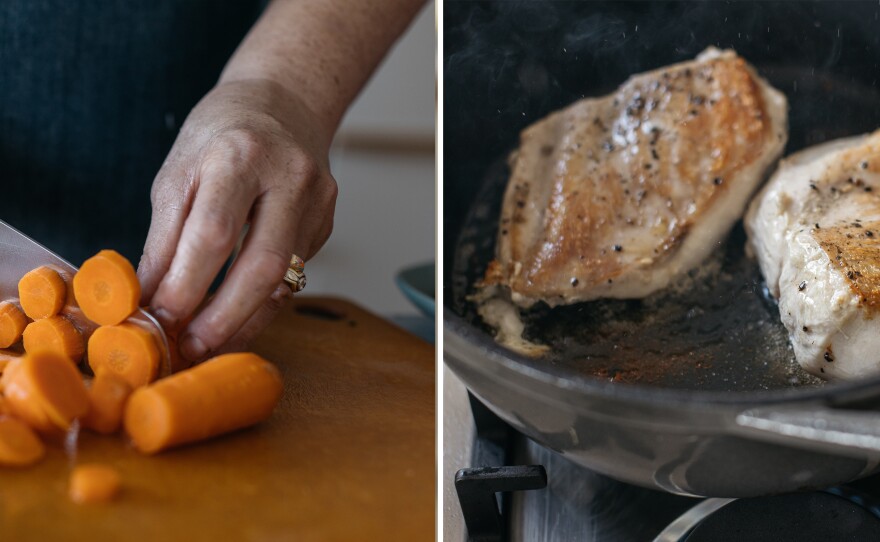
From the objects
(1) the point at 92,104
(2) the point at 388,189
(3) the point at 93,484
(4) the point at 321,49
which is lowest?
(2) the point at 388,189

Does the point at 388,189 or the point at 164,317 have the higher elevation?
the point at 164,317

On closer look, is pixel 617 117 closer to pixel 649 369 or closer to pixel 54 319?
pixel 649 369

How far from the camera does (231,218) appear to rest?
2.22 feet

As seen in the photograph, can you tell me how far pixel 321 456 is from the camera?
0.63m

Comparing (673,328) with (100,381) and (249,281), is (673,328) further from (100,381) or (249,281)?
(100,381)

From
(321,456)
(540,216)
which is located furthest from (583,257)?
(321,456)

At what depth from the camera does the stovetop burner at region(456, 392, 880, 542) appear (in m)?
0.64

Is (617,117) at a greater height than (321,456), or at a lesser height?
greater

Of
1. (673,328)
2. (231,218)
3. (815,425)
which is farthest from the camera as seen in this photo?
(673,328)

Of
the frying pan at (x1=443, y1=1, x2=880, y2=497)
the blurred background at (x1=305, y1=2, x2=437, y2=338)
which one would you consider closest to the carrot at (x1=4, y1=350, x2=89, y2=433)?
the frying pan at (x1=443, y1=1, x2=880, y2=497)

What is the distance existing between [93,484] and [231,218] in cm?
23

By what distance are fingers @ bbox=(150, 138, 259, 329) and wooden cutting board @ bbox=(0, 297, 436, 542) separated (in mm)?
110

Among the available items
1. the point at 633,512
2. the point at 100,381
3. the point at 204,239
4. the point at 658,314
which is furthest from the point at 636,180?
the point at 100,381

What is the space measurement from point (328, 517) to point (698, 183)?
1.74 ft
